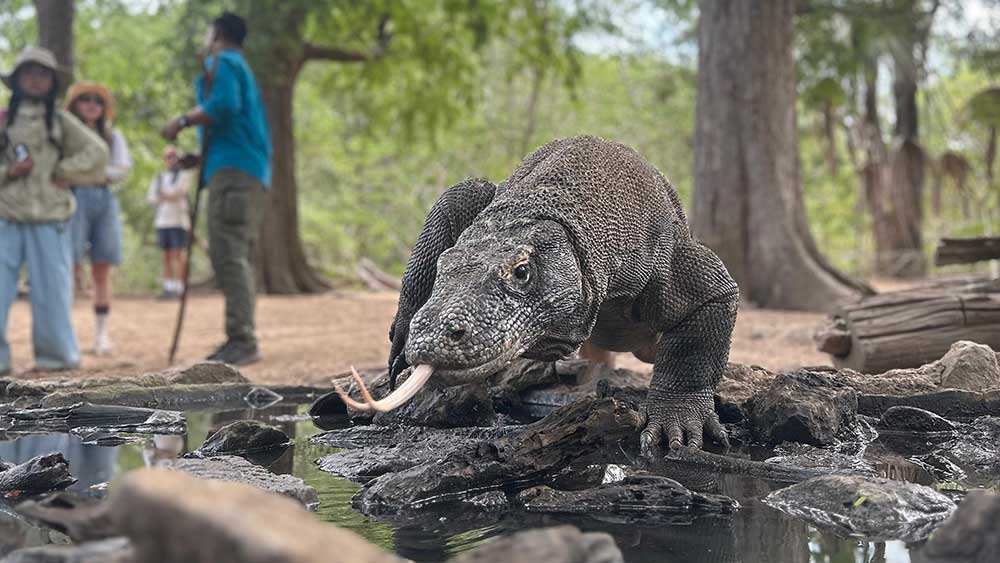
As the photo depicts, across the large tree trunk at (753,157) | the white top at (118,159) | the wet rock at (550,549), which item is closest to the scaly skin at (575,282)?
the wet rock at (550,549)

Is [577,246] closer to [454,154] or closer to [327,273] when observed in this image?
[327,273]

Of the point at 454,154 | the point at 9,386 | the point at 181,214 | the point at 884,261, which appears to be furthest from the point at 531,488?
the point at 454,154

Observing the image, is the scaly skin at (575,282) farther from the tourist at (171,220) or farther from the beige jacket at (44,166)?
the tourist at (171,220)

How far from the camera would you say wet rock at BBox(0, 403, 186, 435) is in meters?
3.85

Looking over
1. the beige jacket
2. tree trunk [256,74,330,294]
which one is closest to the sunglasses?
the beige jacket

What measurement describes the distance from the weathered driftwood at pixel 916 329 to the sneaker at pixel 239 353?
3.88m

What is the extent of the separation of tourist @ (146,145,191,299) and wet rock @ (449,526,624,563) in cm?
1234

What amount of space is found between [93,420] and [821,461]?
9.32 feet

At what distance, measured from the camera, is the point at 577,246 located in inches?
107

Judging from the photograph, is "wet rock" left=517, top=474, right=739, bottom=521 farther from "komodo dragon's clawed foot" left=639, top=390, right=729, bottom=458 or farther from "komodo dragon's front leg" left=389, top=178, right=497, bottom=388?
"komodo dragon's front leg" left=389, top=178, right=497, bottom=388

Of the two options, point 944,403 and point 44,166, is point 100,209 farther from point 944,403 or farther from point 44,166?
point 944,403

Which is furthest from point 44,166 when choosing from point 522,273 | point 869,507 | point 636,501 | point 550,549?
point 550,549

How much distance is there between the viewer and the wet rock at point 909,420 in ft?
11.9

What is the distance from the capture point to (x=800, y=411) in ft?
11.1
